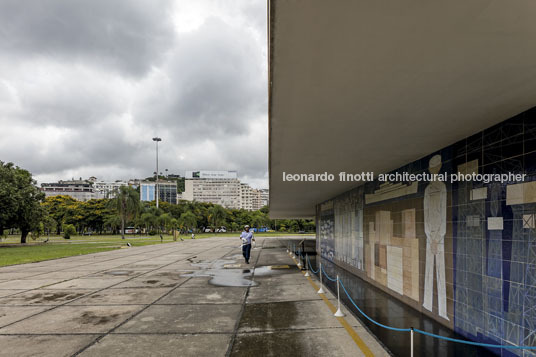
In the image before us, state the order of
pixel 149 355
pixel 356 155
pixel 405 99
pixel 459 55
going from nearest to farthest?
pixel 459 55 → pixel 405 99 → pixel 149 355 → pixel 356 155

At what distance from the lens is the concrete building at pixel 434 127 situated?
2.45 m

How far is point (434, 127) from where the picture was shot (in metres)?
5.13

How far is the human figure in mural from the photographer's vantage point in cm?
641

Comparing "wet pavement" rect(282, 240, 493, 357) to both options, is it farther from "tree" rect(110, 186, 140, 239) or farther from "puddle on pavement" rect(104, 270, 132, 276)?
"tree" rect(110, 186, 140, 239)

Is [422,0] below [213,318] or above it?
above

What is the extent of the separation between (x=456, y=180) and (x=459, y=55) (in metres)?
3.79

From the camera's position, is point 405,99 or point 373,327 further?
point 373,327

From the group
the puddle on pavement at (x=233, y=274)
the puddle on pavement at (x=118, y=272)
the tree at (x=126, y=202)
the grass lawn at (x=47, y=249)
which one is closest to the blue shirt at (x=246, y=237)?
the puddle on pavement at (x=233, y=274)

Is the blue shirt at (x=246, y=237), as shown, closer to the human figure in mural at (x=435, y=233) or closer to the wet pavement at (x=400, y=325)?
the wet pavement at (x=400, y=325)

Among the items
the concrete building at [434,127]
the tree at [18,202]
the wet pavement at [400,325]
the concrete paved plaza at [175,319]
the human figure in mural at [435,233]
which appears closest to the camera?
the concrete building at [434,127]

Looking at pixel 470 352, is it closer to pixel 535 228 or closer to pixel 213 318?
pixel 535 228

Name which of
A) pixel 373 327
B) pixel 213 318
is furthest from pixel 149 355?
pixel 373 327

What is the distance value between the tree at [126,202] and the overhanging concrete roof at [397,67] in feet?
187

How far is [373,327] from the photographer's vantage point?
6062 millimetres
